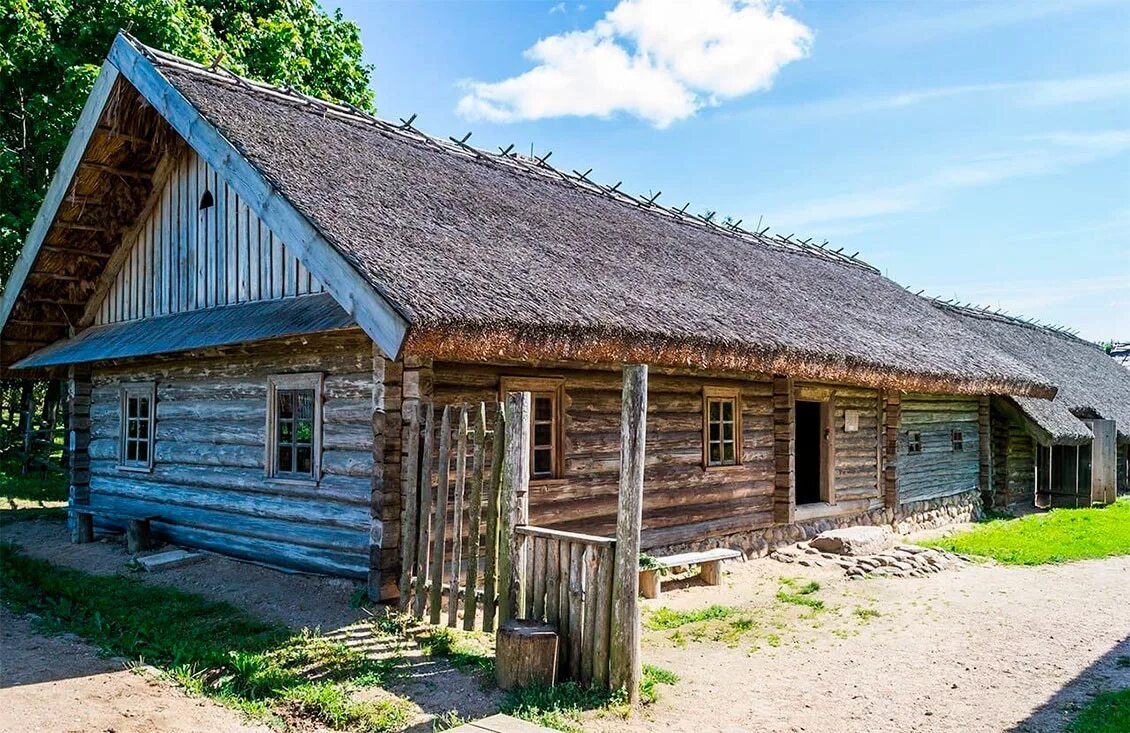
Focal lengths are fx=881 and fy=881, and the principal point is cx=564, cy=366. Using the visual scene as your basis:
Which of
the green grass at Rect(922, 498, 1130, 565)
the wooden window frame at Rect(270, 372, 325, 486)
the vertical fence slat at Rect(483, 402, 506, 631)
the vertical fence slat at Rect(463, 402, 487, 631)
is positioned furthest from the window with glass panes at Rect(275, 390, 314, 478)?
the green grass at Rect(922, 498, 1130, 565)

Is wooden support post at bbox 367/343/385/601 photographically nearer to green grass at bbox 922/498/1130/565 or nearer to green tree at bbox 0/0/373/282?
green grass at bbox 922/498/1130/565

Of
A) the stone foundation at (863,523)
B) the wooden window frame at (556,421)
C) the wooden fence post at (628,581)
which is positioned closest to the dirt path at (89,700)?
the wooden fence post at (628,581)

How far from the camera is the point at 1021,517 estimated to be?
16703 mm

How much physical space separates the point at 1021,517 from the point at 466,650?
45.9 ft

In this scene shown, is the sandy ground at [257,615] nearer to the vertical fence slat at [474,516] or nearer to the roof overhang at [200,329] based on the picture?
the vertical fence slat at [474,516]

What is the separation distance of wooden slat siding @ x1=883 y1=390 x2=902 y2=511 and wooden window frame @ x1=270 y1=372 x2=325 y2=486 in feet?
30.5

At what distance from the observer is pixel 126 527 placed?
11.3 metres

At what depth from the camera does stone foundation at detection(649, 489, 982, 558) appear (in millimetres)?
10977

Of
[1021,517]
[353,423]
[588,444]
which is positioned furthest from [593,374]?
[1021,517]

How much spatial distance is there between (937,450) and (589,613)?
39.4 ft

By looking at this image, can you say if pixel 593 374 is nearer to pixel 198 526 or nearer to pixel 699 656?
pixel 699 656

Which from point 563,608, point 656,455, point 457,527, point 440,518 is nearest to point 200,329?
point 440,518

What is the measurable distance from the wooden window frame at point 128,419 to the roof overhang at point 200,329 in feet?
2.35

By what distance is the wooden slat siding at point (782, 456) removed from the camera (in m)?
11.8
